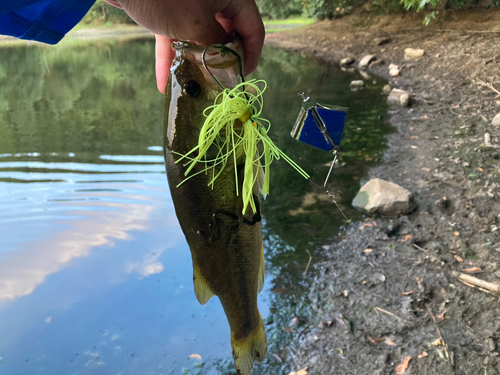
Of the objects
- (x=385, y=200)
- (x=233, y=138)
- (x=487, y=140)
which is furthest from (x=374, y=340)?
(x=487, y=140)

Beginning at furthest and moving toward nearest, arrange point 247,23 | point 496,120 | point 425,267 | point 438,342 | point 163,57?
1. point 496,120
2. point 425,267
3. point 438,342
4. point 163,57
5. point 247,23

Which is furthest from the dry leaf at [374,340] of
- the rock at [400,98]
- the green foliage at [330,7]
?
the green foliage at [330,7]

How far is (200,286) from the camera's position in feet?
6.24

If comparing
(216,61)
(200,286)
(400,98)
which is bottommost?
(400,98)

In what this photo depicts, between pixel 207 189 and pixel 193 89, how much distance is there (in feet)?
1.38

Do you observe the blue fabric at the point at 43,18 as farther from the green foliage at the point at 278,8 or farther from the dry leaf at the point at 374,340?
the green foliage at the point at 278,8

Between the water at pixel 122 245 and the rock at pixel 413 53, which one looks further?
the rock at pixel 413 53

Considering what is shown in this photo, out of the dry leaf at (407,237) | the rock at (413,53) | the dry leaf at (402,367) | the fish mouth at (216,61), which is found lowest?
the dry leaf at (402,367)

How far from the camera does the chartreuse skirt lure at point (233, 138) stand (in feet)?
4.95

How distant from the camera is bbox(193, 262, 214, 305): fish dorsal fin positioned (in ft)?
6.15

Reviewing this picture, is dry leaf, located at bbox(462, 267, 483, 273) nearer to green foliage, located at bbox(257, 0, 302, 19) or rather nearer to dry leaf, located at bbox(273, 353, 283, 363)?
dry leaf, located at bbox(273, 353, 283, 363)

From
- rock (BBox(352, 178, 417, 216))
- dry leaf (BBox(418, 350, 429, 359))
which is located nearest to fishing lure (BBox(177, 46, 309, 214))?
dry leaf (BBox(418, 350, 429, 359))

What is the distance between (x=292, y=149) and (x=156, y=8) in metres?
6.35

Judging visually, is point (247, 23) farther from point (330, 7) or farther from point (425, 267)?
point (330, 7)
